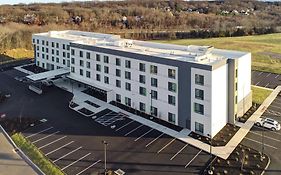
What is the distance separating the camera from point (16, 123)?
42656mm

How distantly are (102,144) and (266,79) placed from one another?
42.6m

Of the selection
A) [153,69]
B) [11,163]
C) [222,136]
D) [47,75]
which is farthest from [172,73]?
[47,75]

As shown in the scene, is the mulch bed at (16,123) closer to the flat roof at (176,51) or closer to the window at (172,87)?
the flat roof at (176,51)

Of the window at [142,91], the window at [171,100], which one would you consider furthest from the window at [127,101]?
the window at [171,100]

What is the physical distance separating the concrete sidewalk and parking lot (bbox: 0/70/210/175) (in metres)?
2.81

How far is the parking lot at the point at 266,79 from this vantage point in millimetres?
60231

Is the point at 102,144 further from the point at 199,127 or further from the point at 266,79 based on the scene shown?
the point at 266,79

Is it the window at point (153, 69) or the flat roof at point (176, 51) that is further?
the window at point (153, 69)

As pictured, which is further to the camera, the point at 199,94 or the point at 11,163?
the point at 199,94

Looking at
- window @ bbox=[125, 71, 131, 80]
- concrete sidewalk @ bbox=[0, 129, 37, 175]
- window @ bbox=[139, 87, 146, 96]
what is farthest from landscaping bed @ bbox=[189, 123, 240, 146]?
concrete sidewalk @ bbox=[0, 129, 37, 175]

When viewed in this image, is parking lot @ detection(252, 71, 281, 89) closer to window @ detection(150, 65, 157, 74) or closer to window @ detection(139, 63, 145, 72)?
window @ detection(150, 65, 157, 74)

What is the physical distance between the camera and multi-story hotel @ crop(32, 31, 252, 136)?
3825 centimetres

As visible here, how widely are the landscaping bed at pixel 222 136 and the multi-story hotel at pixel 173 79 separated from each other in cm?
67

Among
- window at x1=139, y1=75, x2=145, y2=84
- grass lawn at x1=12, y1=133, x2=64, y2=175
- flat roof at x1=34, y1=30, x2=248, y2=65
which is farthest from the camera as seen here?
window at x1=139, y1=75, x2=145, y2=84
